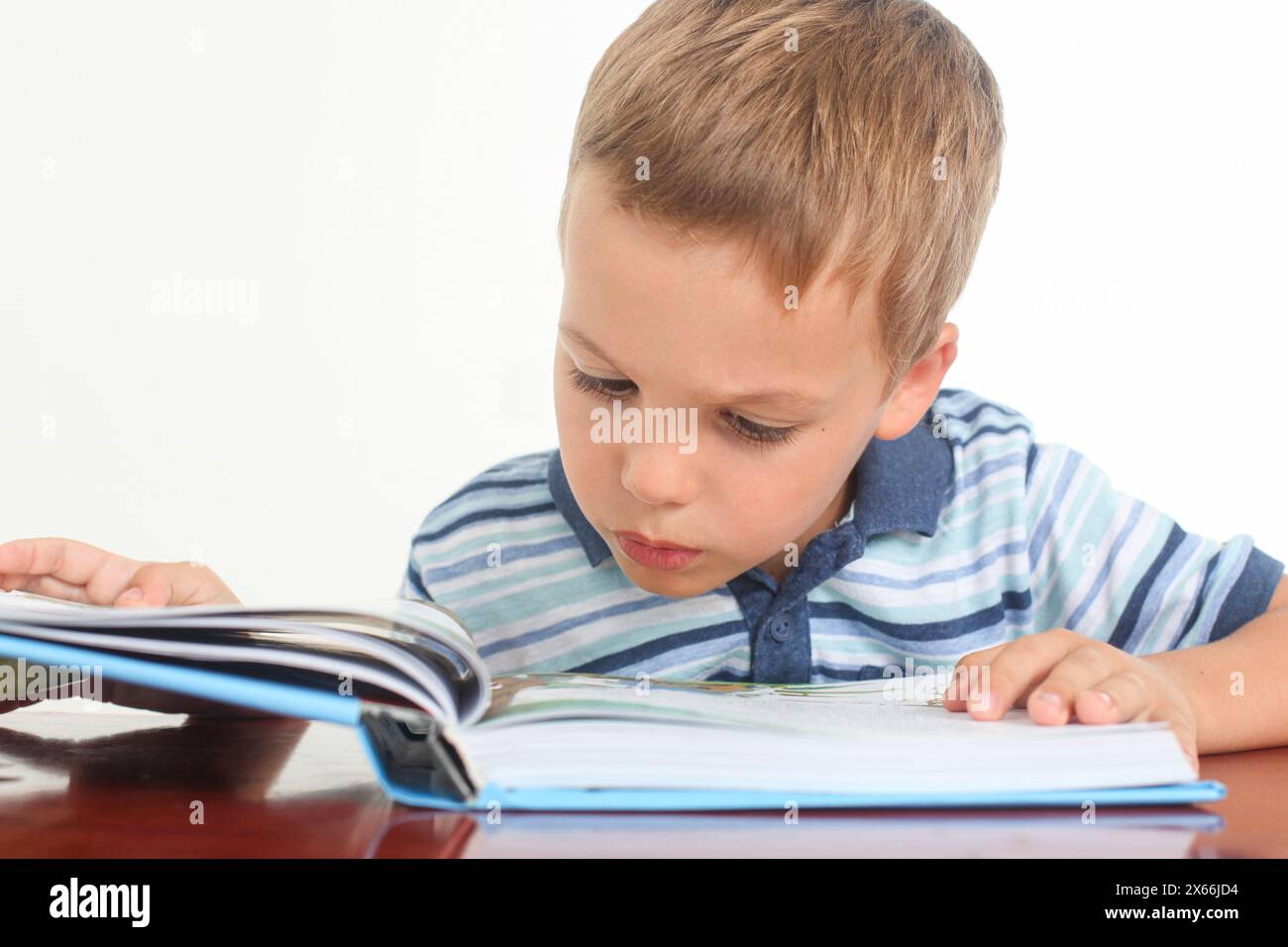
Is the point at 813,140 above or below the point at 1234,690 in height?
above

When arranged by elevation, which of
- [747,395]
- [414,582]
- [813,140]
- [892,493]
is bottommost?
[414,582]

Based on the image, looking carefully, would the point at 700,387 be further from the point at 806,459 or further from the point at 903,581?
the point at 903,581

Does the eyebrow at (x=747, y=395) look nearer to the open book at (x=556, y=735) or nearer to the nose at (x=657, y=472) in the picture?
the nose at (x=657, y=472)

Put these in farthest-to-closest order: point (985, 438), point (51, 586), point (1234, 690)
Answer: point (985, 438)
point (51, 586)
point (1234, 690)

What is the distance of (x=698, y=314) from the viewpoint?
86 centimetres

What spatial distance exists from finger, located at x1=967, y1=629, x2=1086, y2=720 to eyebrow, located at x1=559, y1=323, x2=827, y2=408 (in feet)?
0.73

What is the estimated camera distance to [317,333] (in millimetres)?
2803

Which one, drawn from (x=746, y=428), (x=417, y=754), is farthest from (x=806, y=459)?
(x=417, y=754)

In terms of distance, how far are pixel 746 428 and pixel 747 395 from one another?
0.17 ft

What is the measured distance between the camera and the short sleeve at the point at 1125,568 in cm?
108

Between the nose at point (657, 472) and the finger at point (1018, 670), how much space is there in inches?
9.3
